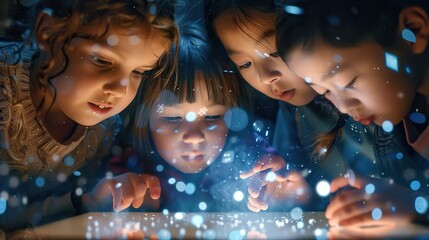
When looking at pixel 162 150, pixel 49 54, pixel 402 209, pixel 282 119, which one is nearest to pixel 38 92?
pixel 49 54

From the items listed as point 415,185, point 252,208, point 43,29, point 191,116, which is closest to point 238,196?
point 252,208

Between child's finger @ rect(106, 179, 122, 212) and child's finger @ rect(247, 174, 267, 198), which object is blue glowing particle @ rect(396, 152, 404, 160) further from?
child's finger @ rect(106, 179, 122, 212)

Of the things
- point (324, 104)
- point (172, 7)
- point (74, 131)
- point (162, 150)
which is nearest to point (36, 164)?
point (74, 131)

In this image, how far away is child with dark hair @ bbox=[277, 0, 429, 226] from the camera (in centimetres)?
64

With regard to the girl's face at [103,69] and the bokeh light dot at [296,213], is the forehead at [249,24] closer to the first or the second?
the girl's face at [103,69]

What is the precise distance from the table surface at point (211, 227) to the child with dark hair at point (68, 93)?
4 centimetres

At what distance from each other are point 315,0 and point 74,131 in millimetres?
366

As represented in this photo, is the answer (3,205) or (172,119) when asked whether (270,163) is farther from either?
(3,205)

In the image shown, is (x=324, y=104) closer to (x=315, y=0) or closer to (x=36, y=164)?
(x=315, y=0)

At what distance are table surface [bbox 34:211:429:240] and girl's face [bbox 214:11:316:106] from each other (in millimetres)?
161

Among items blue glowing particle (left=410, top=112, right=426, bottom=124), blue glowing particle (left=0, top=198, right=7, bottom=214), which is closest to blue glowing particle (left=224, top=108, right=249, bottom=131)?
blue glowing particle (left=410, top=112, right=426, bottom=124)

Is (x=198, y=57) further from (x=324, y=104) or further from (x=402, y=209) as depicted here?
(x=402, y=209)

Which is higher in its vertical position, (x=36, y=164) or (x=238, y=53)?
(x=238, y=53)

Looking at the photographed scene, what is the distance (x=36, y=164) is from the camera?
0.71 metres
